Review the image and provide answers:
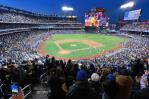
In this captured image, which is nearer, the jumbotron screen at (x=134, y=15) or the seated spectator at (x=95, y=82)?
the seated spectator at (x=95, y=82)

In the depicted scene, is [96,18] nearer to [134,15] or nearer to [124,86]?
[134,15]

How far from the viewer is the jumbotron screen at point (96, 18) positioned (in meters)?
96.6

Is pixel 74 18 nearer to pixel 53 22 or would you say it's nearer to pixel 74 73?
pixel 53 22

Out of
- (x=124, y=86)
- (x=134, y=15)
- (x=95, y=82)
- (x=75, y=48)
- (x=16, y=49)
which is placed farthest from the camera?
(x=134, y=15)

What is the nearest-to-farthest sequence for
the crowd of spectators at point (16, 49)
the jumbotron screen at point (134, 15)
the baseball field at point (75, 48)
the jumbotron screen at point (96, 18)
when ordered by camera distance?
the crowd of spectators at point (16, 49)
the baseball field at point (75, 48)
the jumbotron screen at point (134, 15)
the jumbotron screen at point (96, 18)

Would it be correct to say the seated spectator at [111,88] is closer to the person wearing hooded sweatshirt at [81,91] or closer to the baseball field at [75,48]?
the person wearing hooded sweatshirt at [81,91]

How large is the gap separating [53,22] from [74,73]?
4225 inches

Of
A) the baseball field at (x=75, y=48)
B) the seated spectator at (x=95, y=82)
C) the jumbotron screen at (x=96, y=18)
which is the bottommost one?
the baseball field at (x=75, y=48)

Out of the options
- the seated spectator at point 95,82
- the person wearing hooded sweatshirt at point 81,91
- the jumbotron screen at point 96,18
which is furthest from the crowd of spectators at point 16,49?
the jumbotron screen at point 96,18

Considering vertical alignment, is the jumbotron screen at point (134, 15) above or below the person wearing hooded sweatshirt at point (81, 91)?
above

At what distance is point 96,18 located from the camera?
323ft

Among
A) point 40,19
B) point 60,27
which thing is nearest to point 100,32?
point 60,27

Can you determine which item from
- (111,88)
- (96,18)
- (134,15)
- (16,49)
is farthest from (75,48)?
(111,88)

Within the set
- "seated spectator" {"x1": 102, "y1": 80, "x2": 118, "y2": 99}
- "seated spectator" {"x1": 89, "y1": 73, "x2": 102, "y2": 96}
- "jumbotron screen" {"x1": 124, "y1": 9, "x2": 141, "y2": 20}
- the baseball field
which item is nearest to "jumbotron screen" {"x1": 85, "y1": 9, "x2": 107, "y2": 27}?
"jumbotron screen" {"x1": 124, "y1": 9, "x2": 141, "y2": 20}
